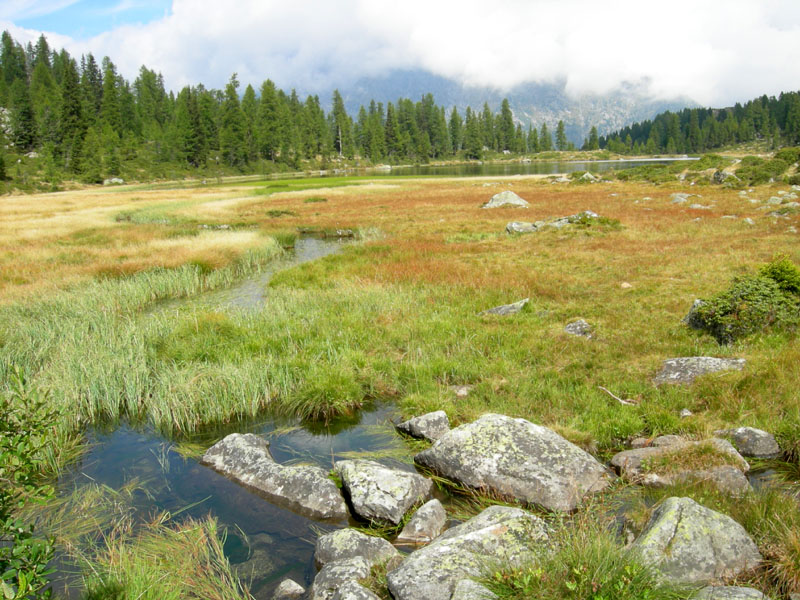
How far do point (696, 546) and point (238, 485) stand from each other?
240 inches

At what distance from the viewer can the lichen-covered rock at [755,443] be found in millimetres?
7062

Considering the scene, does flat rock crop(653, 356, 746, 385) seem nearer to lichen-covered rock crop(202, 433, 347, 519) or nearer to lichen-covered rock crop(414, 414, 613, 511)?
lichen-covered rock crop(414, 414, 613, 511)

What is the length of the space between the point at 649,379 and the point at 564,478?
4126 mm

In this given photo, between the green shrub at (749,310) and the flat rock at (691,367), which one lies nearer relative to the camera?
the flat rock at (691,367)

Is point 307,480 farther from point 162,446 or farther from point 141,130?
point 141,130

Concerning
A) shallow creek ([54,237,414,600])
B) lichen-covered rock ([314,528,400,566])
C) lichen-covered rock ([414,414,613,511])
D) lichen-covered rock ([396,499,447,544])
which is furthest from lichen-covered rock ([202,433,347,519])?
lichen-covered rock ([414,414,613,511])

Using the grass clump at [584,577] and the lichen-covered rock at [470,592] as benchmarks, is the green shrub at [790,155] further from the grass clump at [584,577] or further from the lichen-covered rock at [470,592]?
the lichen-covered rock at [470,592]

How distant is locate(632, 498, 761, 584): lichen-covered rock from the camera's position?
179 inches

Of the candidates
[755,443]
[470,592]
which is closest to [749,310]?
[755,443]

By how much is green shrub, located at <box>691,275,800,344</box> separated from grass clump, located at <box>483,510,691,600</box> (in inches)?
330

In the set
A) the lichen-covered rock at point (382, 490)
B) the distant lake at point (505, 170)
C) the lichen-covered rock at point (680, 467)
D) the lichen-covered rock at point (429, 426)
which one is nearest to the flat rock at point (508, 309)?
the lichen-covered rock at point (429, 426)

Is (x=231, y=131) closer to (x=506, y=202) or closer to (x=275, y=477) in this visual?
(x=506, y=202)

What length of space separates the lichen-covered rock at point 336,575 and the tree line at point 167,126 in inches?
4327

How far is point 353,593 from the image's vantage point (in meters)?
4.75
